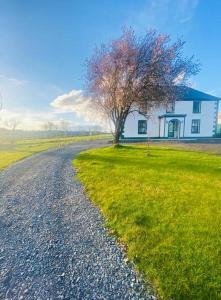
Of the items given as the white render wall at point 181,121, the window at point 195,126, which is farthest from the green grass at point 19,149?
the window at point 195,126

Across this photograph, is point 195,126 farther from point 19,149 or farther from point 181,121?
point 19,149

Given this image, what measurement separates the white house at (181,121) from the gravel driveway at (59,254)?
27412mm

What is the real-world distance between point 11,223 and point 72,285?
9.48 ft

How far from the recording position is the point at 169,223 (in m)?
4.79

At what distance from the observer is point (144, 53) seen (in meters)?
19.4

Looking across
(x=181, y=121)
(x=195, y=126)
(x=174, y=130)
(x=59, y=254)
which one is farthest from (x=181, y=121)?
(x=59, y=254)

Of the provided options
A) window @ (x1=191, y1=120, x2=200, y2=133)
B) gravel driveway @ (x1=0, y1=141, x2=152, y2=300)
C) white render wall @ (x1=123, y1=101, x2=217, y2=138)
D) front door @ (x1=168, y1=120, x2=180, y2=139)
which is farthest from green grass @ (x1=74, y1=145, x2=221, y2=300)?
window @ (x1=191, y1=120, x2=200, y2=133)

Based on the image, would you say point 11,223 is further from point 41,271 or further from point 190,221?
point 190,221

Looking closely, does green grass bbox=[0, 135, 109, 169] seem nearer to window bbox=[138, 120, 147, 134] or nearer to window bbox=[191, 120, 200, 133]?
window bbox=[138, 120, 147, 134]

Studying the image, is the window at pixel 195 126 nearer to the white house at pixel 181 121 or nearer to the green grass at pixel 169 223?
the white house at pixel 181 121

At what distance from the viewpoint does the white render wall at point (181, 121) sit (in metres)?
33.5

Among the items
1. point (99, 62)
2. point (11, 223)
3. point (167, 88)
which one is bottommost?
point (11, 223)

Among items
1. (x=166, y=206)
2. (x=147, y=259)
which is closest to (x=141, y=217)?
(x=166, y=206)

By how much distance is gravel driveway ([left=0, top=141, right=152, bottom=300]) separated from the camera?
304 cm
